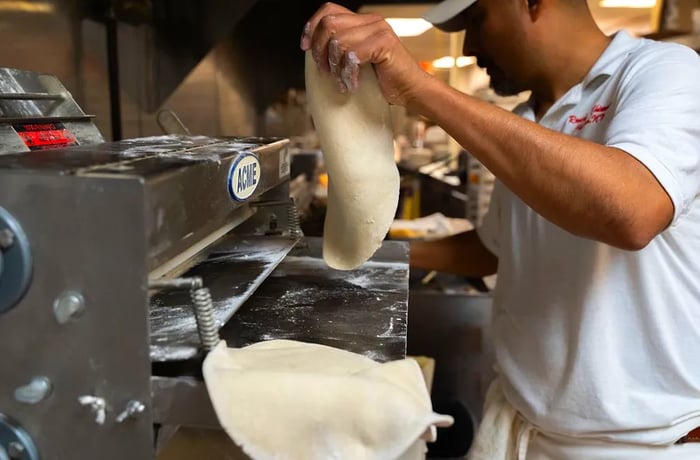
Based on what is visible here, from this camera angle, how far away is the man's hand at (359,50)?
0.69m

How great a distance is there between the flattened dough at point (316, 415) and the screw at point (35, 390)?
0.43 ft

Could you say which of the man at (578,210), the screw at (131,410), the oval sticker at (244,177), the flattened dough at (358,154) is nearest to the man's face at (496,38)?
the man at (578,210)

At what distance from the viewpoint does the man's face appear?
3.37ft

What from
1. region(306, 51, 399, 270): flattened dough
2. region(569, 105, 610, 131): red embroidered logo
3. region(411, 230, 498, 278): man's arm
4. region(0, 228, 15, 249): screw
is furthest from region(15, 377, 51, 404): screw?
region(411, 230, 498, 278): man's arm

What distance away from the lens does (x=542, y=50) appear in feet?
3.46

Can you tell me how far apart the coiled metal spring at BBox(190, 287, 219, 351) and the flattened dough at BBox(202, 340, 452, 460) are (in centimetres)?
3

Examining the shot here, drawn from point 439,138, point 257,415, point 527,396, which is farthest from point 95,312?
point 439,138

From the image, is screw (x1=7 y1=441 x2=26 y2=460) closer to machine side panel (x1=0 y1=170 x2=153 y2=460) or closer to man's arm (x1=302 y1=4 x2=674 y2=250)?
machine side panel (x1=0 y1=170 x2=153 y2=460)

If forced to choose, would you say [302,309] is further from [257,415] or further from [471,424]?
[471,424]

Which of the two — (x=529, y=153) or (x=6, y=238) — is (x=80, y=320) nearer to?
(x=6, y=238)

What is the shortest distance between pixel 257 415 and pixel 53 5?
1071 millimetres

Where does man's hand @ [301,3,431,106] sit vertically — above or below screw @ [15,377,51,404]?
above

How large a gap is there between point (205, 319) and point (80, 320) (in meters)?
0.10

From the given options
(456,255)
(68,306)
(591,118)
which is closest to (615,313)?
(591,118)
